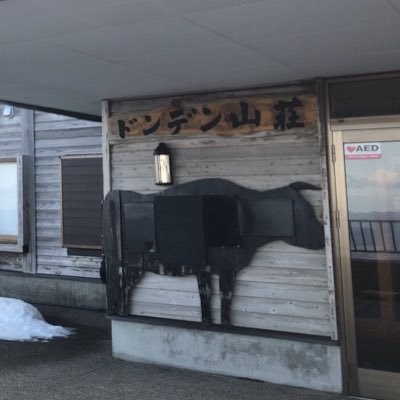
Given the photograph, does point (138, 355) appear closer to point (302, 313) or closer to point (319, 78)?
point (302, 313)

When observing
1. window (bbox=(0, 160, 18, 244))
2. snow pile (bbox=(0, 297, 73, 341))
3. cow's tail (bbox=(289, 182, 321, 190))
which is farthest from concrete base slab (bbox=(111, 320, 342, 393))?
window (bbox=(0, 160, 18, 244))

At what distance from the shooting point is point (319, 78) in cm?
473

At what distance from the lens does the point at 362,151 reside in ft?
15.3

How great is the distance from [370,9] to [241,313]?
121 inches

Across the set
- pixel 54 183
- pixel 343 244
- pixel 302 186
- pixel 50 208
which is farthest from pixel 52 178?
pixel 343 244


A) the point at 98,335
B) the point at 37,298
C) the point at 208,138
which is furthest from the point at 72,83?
the point at 37,298

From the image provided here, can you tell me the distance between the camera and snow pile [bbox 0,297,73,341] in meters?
6.96

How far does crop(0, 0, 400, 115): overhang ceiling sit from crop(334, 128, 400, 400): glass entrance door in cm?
71

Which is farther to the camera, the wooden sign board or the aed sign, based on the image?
the wooden sign board

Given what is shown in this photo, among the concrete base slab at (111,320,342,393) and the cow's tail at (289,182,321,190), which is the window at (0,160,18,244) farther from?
the cow's tail at (289,182,321,190)

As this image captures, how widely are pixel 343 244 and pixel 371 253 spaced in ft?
0.80

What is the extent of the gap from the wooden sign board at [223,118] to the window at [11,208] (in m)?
3.31

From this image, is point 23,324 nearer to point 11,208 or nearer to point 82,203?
point 82,203

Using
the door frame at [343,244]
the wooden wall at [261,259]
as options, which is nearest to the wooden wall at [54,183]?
the wooden wall at [261,259]
